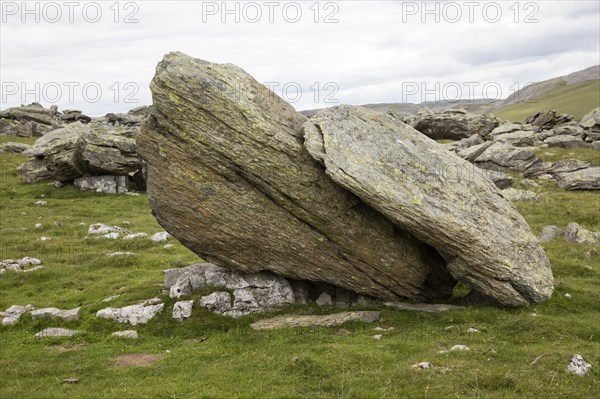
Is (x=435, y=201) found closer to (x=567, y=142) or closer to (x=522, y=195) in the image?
(x=522, y=195)

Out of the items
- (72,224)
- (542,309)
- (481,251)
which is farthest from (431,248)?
(72,224)

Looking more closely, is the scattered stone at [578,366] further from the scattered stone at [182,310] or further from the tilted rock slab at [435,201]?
the scattered stone at [182,310]

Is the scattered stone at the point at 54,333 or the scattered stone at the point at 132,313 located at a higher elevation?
the scattered stone at the point at 132,313

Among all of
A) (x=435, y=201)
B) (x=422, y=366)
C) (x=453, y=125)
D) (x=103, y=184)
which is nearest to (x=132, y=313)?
(x=422, y=366)

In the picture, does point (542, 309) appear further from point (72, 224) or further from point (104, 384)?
point (72, 224)

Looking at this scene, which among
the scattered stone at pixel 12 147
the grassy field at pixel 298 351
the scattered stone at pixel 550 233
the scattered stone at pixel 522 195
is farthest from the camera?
the scattered stone at pixel 12 147

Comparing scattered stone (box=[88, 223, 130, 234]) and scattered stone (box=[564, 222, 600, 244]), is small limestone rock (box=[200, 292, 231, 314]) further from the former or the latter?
scattered stone (box=[564, 222, 600, 244])

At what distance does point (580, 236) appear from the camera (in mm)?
38875

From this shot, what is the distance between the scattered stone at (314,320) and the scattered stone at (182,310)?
3.31 metres

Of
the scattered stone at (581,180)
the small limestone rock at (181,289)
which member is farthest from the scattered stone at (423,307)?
the scattered stone at (581,180)

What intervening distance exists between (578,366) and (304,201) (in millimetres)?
13151

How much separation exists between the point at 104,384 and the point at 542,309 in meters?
20.0

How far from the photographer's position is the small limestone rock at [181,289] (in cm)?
2738

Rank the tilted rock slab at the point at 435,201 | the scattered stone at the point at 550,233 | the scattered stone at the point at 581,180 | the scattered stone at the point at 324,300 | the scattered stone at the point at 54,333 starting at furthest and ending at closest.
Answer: the scattered stone at the point at 581,180, the scattered stone at the point at 550,233, the scattered stone at the point at 324,300, the scattered stone at the point at 54,333, the tilted rock slab at the point at 435,201
